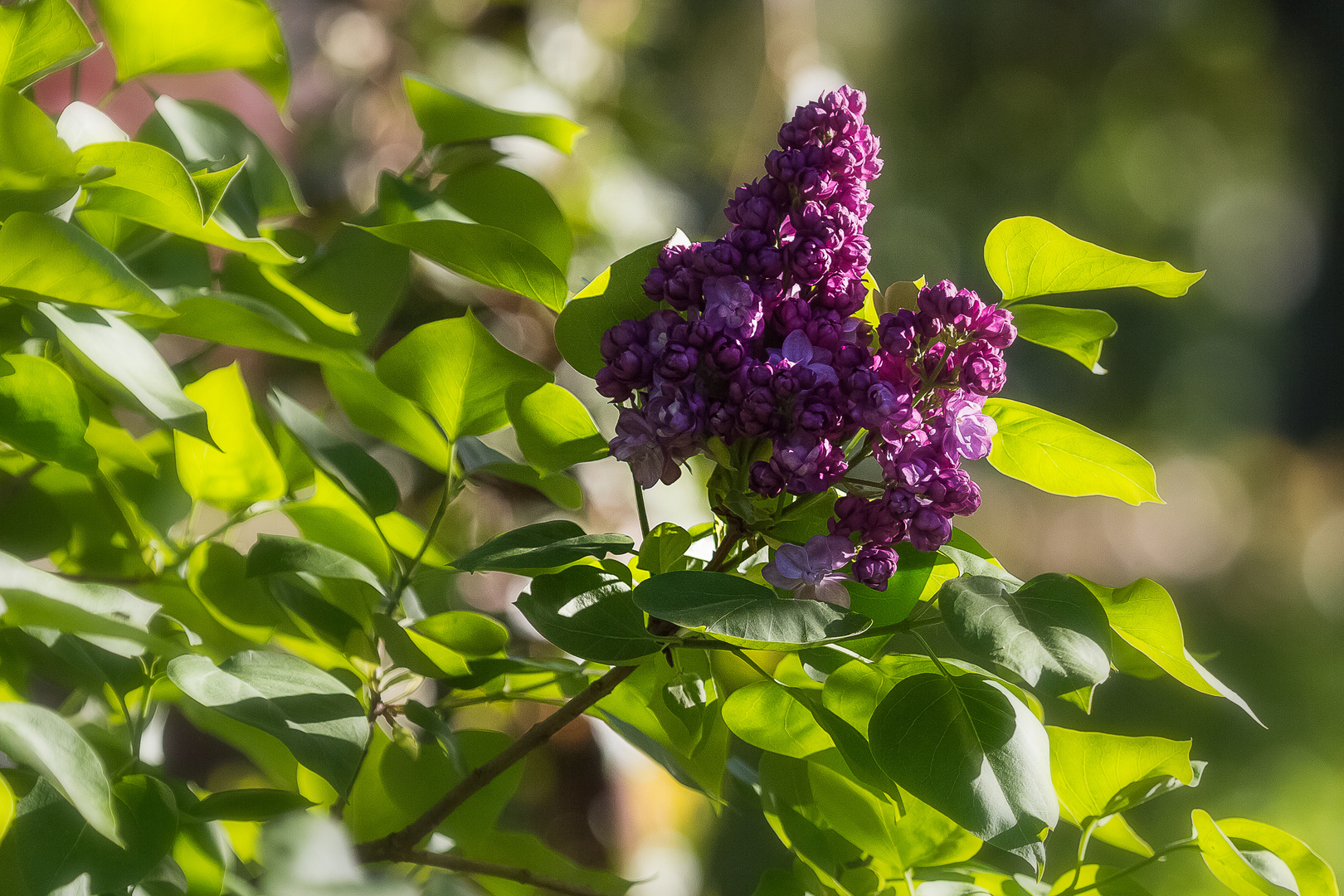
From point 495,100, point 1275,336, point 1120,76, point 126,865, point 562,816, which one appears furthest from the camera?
point 1275,336

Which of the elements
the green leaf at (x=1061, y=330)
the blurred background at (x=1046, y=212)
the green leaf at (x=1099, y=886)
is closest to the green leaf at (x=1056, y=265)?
the green leaf at (x=1061, y=330)

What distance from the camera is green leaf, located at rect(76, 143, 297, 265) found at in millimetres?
166

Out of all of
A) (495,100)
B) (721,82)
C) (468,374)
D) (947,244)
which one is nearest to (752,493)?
(468,374)

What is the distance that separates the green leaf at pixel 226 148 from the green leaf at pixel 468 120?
0.04 m

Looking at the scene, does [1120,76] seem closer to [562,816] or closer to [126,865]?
[562,816]

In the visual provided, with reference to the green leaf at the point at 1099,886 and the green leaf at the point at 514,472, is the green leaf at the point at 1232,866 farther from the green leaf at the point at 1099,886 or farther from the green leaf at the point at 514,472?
the green leaf at the point at 514,472

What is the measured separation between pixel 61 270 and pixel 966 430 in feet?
0.47

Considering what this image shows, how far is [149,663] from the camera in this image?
7.9 inches

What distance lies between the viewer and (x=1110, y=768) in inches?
7.6

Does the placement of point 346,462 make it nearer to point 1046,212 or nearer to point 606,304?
point 606,304

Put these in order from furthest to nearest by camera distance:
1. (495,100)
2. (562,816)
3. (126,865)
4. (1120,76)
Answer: (1120,76), (495,100), (562,816), (126,865)

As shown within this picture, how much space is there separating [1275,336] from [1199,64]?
2.59 feet

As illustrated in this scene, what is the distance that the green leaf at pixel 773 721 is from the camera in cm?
19

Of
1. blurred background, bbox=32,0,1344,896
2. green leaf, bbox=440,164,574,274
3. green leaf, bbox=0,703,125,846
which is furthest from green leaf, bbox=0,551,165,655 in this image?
blurred background, bbox=32,0,1344,896
